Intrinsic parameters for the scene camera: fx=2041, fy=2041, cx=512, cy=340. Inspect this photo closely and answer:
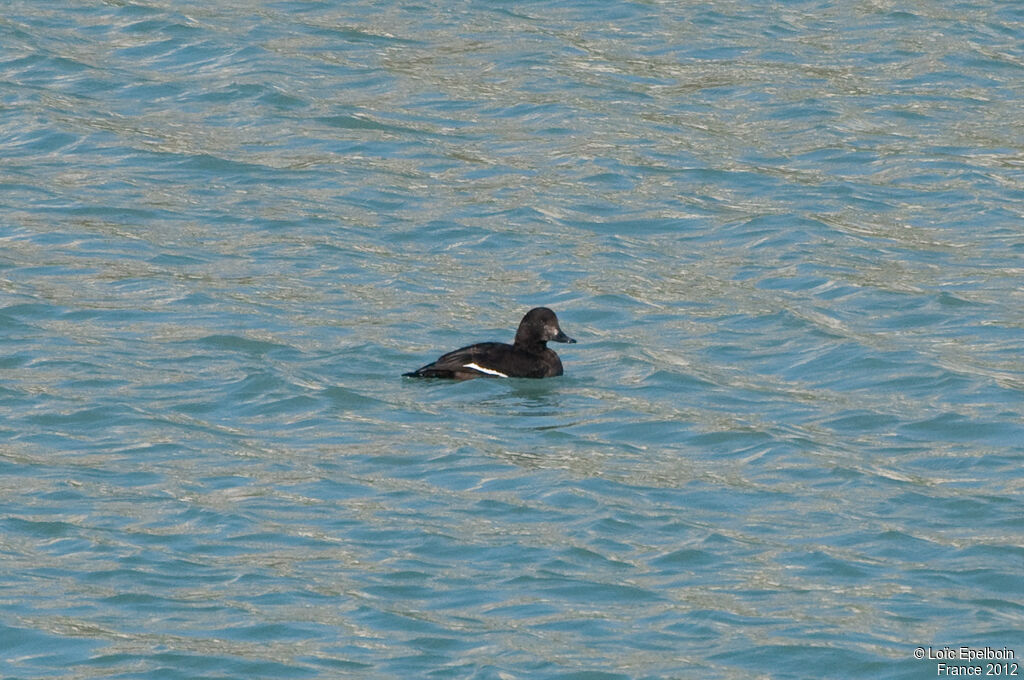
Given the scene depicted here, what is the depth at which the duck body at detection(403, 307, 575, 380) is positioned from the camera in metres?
12.8

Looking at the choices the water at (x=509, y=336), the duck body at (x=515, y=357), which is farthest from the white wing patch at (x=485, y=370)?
the water at (x=509, y=336)

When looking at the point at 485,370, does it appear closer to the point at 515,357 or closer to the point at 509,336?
the point at 515,357

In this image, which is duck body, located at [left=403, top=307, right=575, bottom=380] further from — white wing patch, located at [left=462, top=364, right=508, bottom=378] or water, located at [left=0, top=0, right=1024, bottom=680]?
water, located at [left=0, top=0, right=1024, bottom=680]

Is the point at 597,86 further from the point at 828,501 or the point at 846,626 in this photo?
the point at 846,626

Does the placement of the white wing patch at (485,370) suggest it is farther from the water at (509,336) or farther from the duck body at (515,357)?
the water at (509,336)

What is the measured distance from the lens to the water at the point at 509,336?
29.8 ft

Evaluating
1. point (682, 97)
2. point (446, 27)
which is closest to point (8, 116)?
point (446, 27)

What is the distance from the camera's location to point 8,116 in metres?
18.5

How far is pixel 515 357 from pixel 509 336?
117 centimetres

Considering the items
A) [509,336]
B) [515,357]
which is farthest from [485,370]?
[509,336]

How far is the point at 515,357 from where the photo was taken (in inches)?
520

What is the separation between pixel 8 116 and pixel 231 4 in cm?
422

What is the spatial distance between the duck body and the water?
161 mm

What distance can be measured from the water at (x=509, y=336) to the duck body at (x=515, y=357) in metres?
0.16
